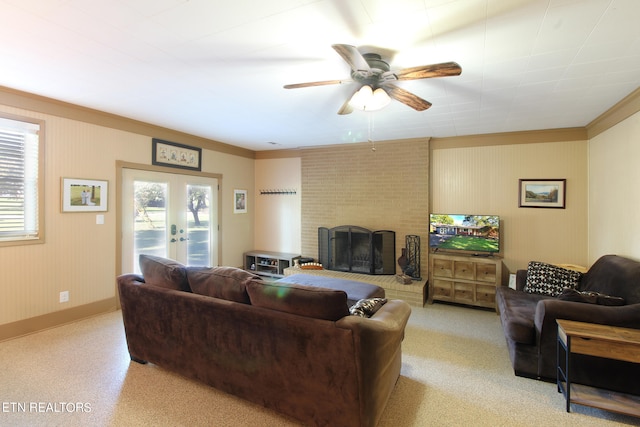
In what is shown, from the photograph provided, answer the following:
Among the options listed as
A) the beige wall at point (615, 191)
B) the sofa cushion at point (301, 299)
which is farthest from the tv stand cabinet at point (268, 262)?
the beige wall at point (615, 191)

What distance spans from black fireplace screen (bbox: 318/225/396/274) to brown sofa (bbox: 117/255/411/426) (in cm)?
264

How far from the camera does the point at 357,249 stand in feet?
17.2

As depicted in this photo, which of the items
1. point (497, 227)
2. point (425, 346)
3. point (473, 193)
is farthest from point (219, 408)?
point (473, 193)

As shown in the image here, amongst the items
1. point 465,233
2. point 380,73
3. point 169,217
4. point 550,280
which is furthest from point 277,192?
point 550,280

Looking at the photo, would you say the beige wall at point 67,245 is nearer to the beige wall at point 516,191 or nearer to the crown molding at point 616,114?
the beige wall at point 516,191

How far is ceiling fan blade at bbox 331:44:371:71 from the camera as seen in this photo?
174 centimetres

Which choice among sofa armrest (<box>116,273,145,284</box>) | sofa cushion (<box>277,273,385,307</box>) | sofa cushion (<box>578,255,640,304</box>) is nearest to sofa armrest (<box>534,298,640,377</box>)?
sofa cushion (<box>578,255,640,304</box>)

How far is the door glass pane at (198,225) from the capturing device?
16.2 feet

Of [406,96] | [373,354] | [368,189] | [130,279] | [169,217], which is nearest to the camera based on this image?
[373,354]

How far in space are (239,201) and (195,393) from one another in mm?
4051

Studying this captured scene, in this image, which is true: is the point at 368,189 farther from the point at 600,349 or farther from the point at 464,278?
the point at 600,349

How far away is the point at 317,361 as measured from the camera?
5.82ft

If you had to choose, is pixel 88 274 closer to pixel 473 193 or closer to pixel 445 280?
pixel 445 280

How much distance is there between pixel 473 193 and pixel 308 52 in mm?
3559
